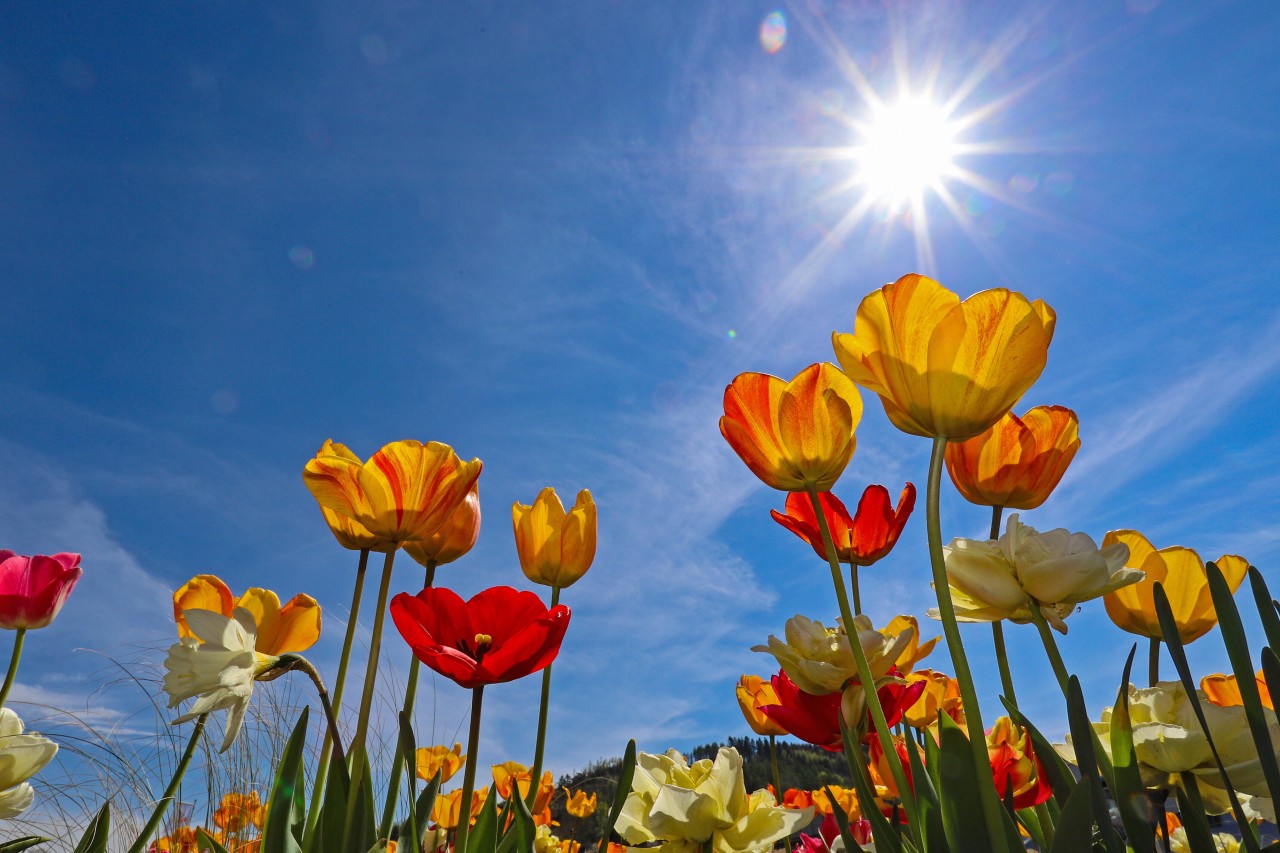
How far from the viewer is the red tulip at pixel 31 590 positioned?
2.39m

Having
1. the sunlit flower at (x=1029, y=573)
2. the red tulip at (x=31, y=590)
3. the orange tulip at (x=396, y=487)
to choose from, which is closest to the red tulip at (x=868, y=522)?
the sunlit flower at (x=1029, y=573)

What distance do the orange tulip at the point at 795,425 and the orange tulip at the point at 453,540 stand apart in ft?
2.70

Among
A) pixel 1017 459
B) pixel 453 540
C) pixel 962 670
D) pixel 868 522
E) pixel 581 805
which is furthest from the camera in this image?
pixel 581 805

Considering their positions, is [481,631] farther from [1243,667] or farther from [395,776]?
[1243,667]

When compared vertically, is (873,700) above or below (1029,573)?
below

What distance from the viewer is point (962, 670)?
3.39 ft

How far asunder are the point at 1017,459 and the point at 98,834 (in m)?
2.52

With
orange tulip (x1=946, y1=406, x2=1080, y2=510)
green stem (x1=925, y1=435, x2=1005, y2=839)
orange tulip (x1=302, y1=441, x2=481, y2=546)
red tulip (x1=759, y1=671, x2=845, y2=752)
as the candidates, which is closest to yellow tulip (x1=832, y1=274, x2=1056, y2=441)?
green stem (x1=925, y1=435, x2=1005, y2=839)

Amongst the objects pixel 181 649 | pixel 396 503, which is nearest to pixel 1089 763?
pixel 396 503

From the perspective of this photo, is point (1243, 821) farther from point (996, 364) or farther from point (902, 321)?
point (902, 321)

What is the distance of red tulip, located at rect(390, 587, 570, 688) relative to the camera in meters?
1.38

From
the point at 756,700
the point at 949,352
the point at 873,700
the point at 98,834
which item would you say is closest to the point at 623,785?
the point at 873,700

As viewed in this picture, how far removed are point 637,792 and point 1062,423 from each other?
1204mm

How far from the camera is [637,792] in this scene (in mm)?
1570
